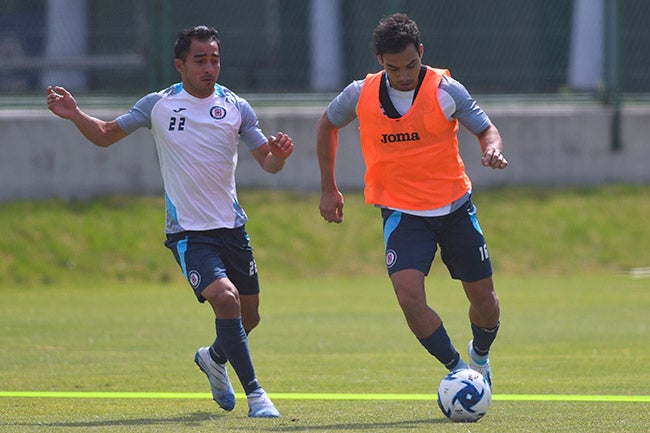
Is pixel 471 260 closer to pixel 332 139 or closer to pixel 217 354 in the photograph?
pixel 332 139

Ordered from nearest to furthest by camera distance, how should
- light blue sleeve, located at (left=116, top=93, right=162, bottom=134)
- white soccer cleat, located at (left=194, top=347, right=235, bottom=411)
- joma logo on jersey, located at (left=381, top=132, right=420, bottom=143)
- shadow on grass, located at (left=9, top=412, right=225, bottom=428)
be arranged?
shadow on grass, located at (left=9, top=412, right=225, bottom=428) → joma logo on jersey, located at (left=381, top=132, right=420, bottom=143) → white soccer cleat, located at (left=194, top=347, right=235, bottom=411) → light blue sleeve, located at (left=116, top=93, right=162, bottom=134)

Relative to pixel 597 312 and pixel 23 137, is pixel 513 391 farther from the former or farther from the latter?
pixel 23 137

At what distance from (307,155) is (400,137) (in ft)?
36.6

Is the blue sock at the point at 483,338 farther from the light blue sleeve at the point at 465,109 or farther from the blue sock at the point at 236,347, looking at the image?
the blue sock at the point at 236,347

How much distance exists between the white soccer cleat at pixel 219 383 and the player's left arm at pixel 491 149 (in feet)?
6.97

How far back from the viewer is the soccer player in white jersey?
8.31 metres

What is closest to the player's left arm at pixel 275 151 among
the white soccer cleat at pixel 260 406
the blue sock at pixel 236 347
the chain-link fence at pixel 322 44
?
the blue sock at pixel 236 347

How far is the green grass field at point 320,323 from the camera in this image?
309 inches

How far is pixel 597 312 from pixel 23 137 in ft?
27.4

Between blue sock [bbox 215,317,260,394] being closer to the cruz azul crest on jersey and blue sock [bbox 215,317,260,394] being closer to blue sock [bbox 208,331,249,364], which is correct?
blue sock [bbox 208,331,249,364]

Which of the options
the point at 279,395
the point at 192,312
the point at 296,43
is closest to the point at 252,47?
the point at 296,43

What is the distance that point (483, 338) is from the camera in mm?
8453

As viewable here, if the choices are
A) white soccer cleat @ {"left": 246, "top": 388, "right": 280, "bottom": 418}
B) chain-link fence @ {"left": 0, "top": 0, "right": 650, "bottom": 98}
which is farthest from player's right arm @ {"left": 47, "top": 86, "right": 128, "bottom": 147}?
chain-link fence @ {"left": 0, "top": 0, "right": 650, "bottom": 98}

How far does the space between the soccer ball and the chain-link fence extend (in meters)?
12.3
